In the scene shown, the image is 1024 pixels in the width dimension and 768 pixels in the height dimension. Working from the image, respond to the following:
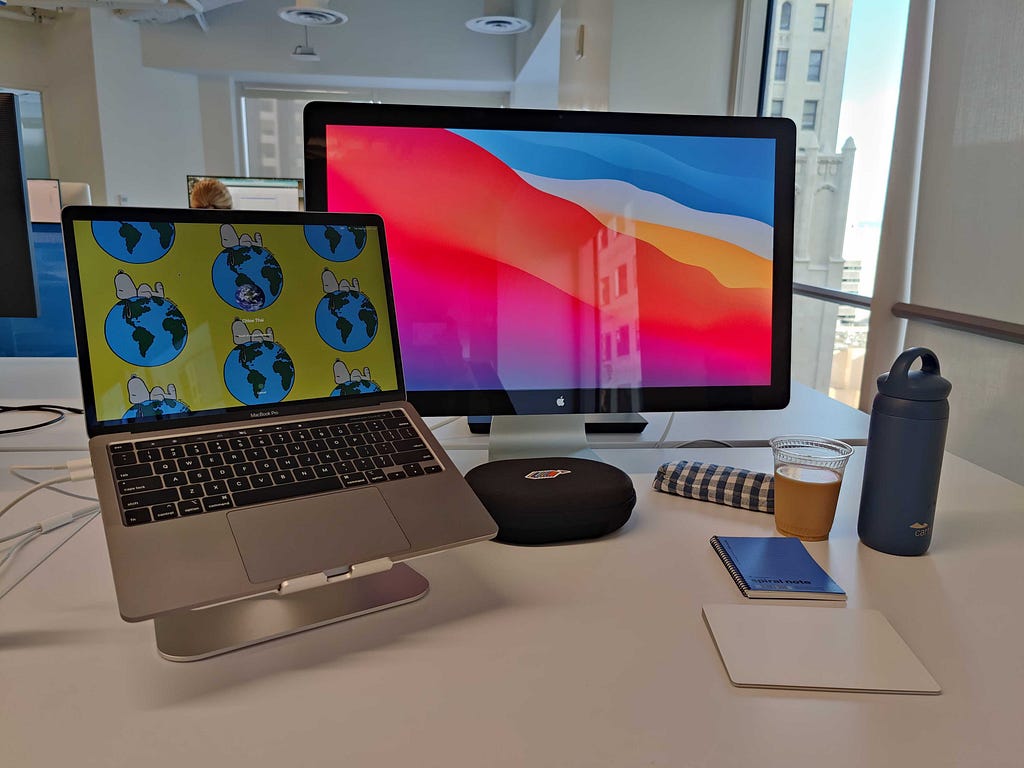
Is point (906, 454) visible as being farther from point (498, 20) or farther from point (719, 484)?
point (498, 20)

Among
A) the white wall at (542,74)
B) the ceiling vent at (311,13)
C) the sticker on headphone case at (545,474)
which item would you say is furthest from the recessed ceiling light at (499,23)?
the sticker on headphone case at (545,474)

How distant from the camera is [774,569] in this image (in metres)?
0.67

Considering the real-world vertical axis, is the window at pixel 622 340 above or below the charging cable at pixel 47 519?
above

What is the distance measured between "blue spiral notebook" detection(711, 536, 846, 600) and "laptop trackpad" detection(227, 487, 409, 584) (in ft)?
1.06

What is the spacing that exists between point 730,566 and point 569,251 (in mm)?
401

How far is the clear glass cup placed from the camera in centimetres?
Answer: 75

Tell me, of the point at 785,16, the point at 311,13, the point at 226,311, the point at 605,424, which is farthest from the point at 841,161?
the point at 311,13

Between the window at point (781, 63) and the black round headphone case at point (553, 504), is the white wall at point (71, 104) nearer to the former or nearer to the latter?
the window at point (781, 63)

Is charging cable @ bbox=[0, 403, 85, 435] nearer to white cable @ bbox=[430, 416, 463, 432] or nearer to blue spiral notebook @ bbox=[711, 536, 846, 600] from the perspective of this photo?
white cable @ bbox=[430, 416, 463, 432]

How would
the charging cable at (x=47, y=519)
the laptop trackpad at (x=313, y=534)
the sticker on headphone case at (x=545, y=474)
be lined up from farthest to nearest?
the sticker on headphone case at (x=545, y=474)
the charging cable at (x=47, y=519)
the laptop trackpad at (x=313, y=534)

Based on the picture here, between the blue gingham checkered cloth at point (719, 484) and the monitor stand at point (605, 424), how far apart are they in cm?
25

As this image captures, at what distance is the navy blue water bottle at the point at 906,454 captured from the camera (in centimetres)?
68

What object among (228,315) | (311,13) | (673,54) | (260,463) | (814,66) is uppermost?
(311,13)

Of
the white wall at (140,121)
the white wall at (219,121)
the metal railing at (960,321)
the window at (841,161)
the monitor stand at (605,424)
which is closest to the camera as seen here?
the monitor stand at (605,424)
